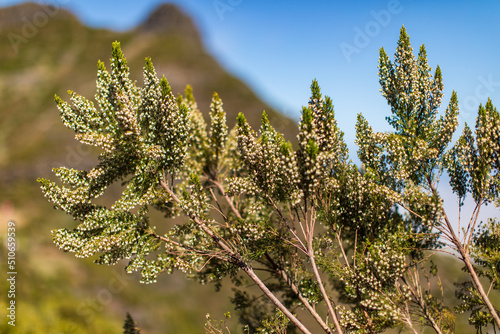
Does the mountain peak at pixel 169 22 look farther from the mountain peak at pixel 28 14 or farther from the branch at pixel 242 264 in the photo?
the branch at pixel 242 264

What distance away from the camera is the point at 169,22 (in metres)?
137

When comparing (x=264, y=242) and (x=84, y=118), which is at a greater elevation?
(x=84, y=118)

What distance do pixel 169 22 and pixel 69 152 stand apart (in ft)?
305

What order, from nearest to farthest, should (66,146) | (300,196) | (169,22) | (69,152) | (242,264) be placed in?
(300,196) → (242,264) → (69,152) → (66,146) → (169,22)

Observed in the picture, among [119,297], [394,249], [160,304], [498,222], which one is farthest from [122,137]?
[160,304]

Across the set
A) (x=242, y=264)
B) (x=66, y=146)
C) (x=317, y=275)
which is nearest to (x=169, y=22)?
(x=66, y=146)

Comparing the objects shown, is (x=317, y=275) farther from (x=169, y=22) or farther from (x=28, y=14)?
(x=28, y=14)

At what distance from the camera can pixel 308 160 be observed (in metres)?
13.1

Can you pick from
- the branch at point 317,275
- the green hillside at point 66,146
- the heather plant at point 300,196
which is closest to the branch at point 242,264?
the heather plant at point 300,196

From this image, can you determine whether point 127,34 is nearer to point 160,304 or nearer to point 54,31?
point 54,31

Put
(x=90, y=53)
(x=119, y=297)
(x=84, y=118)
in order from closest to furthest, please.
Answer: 1. (x=84, y=118)
2. (x=119, y=297)
3. (x=90, y=53)

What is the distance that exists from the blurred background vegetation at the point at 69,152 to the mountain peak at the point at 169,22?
492 millimetres

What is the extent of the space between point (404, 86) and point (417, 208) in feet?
22.4

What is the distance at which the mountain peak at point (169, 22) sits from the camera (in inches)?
5280
